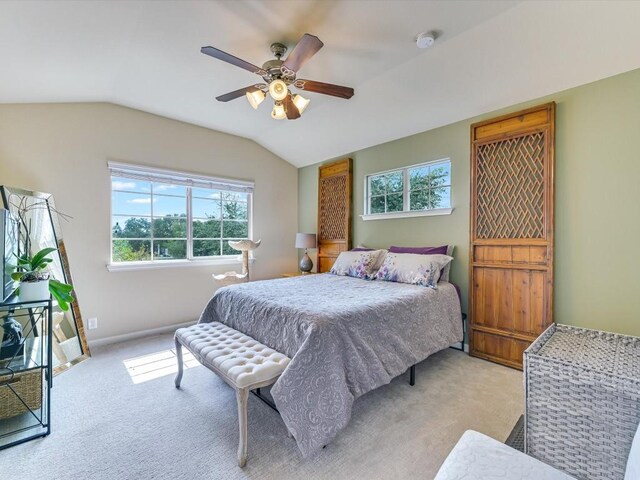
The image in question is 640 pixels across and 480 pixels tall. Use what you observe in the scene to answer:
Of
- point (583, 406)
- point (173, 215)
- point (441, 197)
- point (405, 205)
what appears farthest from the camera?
point (173, 215)

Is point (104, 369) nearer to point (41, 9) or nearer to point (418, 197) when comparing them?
point (41, 9)

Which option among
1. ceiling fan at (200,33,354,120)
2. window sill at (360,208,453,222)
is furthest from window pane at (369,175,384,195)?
ceiling fan at (200,33,354,120)

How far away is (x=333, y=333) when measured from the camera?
183 cm

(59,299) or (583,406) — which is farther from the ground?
(59,299)

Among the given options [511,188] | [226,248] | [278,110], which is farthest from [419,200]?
[226,248]

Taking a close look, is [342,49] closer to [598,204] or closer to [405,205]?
[405,205]

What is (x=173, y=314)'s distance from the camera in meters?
3.91

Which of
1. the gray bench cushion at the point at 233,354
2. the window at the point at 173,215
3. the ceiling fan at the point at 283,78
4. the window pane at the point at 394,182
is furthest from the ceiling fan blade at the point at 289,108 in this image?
the window at the point at 173,215

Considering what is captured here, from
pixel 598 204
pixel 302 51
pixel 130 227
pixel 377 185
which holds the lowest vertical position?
pixel 130 227

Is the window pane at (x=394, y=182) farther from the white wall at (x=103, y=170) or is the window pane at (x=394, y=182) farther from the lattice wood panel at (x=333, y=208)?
the white wall at (x=103, y=170)

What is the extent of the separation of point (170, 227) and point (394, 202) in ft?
9.88

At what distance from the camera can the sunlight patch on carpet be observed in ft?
8.66

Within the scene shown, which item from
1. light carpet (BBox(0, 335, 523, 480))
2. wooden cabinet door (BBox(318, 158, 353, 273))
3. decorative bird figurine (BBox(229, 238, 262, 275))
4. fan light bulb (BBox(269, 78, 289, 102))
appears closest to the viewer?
light carpet (BBox(0, 335, 523, 480))

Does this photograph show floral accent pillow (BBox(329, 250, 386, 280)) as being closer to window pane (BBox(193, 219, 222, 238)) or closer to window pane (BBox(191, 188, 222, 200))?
window pane (BBox(193, 219, 222, 238))
